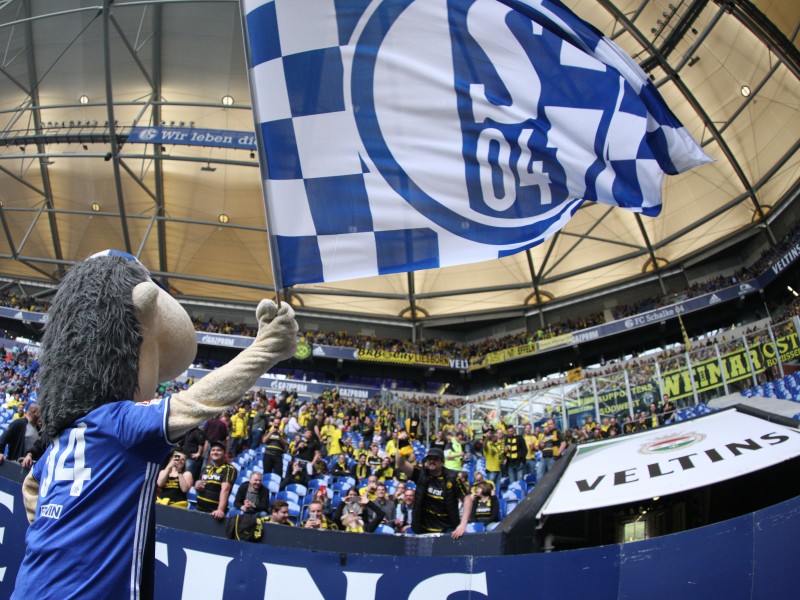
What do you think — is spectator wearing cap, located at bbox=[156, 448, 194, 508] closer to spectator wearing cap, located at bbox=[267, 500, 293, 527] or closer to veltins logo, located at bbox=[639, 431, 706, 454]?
spectator wearing cap, located at bbox=[267, 500, 293, 527]

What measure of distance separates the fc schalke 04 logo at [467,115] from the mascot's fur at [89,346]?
191cm

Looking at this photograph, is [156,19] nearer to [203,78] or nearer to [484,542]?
[203,78]

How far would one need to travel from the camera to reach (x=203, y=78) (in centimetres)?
2281

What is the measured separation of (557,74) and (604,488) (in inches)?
140

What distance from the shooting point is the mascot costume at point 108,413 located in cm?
164

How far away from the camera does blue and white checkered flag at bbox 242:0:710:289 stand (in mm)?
3363

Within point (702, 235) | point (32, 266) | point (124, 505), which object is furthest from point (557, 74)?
point (32, 266)

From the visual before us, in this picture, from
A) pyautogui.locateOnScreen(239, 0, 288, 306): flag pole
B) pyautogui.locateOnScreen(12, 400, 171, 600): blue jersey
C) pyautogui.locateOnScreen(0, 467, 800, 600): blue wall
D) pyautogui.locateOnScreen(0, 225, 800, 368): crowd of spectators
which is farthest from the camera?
pyautogui.locateOnScreen(0, 225, 800, 368): crowd of spectators

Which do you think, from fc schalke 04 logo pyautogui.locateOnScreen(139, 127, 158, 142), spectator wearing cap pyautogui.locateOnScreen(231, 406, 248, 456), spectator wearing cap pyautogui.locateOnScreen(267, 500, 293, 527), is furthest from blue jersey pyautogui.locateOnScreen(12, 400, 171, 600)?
fc schalke 04 logo pyautogui.locateOnScreen(139, 127, 158, 142)

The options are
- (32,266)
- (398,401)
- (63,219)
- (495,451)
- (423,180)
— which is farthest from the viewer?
(32,266)

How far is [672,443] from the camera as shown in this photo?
6.44 metres

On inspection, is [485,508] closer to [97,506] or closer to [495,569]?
[495,569]

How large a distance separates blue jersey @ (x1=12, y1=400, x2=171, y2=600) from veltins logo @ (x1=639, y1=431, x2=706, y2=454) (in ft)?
18.1

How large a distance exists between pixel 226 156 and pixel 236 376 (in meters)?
24.8
